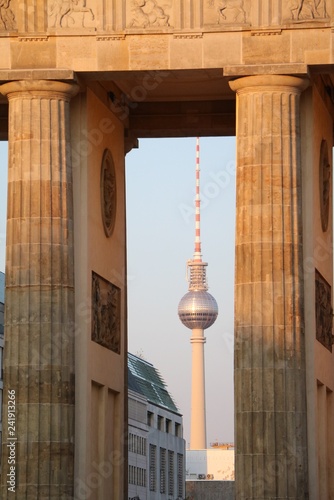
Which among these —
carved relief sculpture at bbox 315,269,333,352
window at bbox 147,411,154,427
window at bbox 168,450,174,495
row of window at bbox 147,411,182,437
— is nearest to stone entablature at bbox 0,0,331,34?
carved relief sculpture at bbox 315,269,333,352

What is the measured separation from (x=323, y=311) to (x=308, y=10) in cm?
958

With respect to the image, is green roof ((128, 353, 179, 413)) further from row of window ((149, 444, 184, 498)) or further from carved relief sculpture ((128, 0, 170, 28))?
carved relief sculpture ((128, 0, 170, 28))

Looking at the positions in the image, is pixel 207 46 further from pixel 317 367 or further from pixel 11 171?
pixel 317 367

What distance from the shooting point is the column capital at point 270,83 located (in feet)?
159

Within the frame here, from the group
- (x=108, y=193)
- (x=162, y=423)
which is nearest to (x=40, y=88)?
(x=108, y=193)

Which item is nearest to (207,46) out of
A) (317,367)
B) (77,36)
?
(77,36)

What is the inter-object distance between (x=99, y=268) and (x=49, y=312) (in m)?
3.96

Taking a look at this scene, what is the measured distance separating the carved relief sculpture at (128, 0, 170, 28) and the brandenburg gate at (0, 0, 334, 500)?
0.03m

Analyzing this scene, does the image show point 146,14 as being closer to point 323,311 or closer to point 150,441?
point 323,311

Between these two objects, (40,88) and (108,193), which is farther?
(108,193)

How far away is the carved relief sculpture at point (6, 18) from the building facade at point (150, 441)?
12110 cm

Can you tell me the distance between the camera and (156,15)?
48969 mm

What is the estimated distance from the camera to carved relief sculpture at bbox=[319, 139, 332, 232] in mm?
52656

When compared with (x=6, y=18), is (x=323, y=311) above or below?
below
